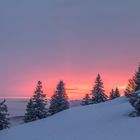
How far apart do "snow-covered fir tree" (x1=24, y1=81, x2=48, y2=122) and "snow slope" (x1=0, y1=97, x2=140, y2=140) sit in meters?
13.5

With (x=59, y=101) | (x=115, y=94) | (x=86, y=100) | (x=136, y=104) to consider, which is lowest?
A: (x=136, y=104)

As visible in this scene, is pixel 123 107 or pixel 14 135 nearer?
pixel 14 135

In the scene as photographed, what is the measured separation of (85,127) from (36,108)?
25296mm

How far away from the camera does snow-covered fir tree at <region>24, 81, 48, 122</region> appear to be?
59219 millimetres

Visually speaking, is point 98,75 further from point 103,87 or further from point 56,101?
point 56,101

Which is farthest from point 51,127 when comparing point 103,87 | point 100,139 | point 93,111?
point 103,87

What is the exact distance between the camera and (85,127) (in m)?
35.3

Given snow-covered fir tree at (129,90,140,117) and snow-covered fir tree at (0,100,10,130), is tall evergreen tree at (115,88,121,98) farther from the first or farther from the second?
snow-covered fir tree at (129,90,140,117)

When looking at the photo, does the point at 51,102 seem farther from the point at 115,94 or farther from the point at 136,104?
the point at 136,104

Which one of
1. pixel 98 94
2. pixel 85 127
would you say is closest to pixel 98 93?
pixel 98 94

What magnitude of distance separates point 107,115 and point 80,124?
286 centimetres

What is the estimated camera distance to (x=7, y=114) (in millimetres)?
56562

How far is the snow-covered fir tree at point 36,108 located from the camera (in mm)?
59219

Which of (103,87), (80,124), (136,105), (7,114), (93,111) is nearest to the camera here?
(136,105)
